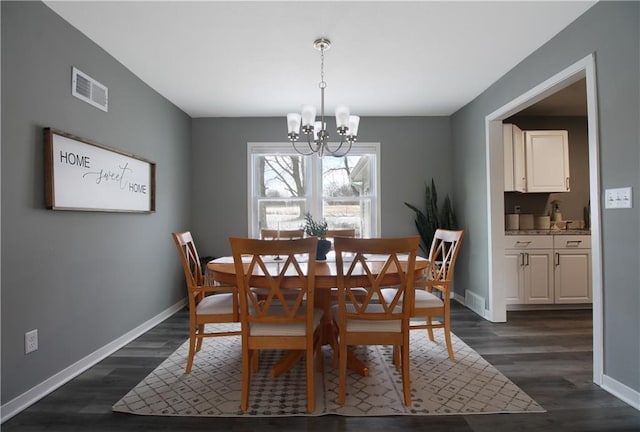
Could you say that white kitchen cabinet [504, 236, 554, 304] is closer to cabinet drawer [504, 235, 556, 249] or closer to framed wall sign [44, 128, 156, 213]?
cabinet drawer [504, 235, 556, 249]

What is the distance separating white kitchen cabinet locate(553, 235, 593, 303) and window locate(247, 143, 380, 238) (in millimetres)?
2099

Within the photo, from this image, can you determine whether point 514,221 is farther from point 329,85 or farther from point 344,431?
point 344,431

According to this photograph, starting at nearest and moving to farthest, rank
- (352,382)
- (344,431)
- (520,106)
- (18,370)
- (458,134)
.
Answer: (344,431)
(18,370)
(352,382)
(520,106)
(458,134)

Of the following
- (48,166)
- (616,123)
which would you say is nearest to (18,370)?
(48,166)

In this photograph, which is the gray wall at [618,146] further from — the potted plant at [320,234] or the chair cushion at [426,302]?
the potted plant at [320,234]

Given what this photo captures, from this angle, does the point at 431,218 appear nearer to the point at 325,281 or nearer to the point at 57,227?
Result: the point at 325,281

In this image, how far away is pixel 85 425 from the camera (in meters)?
1.65

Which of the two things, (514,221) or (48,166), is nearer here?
(48,166)

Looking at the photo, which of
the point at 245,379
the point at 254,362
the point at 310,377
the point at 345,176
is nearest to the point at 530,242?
the point at 345,176

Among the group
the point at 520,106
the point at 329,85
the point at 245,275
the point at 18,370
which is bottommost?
the point at 18,370

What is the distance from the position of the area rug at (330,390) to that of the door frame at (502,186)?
2.51 ft

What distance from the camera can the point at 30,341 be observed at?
73.0 inches

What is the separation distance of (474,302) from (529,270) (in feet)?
2.32

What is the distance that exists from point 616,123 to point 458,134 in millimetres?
2252
